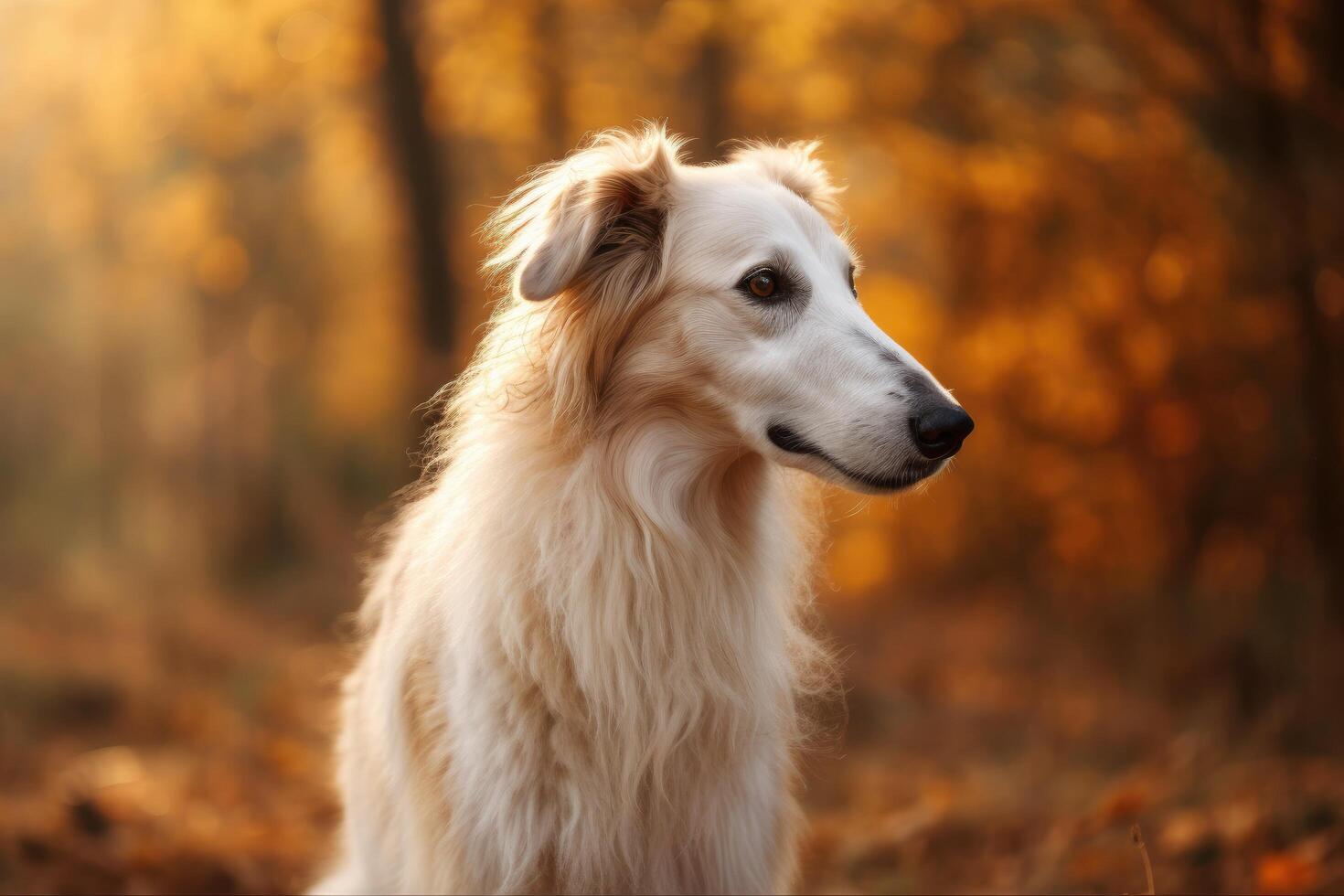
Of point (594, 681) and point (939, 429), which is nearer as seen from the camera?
point (939, 429)

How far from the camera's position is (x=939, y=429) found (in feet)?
8.14

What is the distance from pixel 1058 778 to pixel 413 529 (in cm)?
383

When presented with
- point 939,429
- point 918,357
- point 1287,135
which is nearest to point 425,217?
point 918,357

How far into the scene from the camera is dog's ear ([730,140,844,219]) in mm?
3176

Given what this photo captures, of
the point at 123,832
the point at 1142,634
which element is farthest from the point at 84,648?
the point at 1142,634

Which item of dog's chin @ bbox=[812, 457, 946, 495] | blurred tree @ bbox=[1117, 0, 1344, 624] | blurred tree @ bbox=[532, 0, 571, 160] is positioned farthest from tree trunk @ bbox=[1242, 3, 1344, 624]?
blurred tree @ bbox=[532, 0, 571, 160]

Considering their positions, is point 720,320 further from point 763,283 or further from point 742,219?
point 742,219

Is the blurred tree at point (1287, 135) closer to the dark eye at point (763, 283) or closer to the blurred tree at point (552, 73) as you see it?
the dark eye at point (763, 283)

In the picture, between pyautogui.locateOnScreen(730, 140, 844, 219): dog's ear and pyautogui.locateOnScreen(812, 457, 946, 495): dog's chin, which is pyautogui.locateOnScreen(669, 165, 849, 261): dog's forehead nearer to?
pyautogui.locateOnScreen(730, 140, 844, 219): dog's ear

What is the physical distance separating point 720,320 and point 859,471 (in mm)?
498

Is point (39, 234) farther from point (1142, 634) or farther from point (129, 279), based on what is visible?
point (1142, 634)

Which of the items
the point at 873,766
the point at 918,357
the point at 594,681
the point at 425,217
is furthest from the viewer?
the point at 918,357

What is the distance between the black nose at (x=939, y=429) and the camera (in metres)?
2.48

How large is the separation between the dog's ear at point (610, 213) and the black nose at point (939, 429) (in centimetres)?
77
